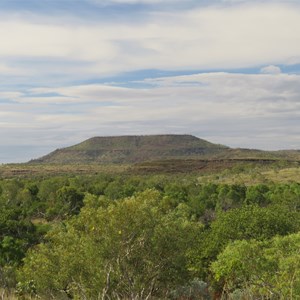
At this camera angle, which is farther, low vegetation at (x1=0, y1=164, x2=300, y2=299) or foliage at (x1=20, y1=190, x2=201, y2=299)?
foliage at (x1=20, y1=190, x2=201, y2=299)

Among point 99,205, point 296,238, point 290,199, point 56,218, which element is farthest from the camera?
point 56,218

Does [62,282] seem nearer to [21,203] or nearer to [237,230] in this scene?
[237,230]

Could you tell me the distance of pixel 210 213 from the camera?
249 ft

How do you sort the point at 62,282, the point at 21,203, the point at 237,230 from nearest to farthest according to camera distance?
the point at 62,282, the point at 237,230, the point at 21,203

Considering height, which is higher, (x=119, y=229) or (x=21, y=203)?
(x=119, y=229)

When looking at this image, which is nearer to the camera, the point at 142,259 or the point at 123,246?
the point at 123,246

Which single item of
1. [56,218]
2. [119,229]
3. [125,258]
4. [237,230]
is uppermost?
[119,229]

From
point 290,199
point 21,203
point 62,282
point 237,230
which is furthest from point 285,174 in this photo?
point 62,282

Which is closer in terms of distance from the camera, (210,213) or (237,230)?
(237,230)

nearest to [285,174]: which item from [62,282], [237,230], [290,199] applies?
[290,199]

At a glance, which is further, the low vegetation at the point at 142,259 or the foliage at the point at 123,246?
the foliage at the point at 123,246

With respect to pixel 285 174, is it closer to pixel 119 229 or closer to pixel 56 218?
pixel 56 218

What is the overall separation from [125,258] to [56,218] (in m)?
69.1

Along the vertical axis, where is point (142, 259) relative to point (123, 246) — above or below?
below
